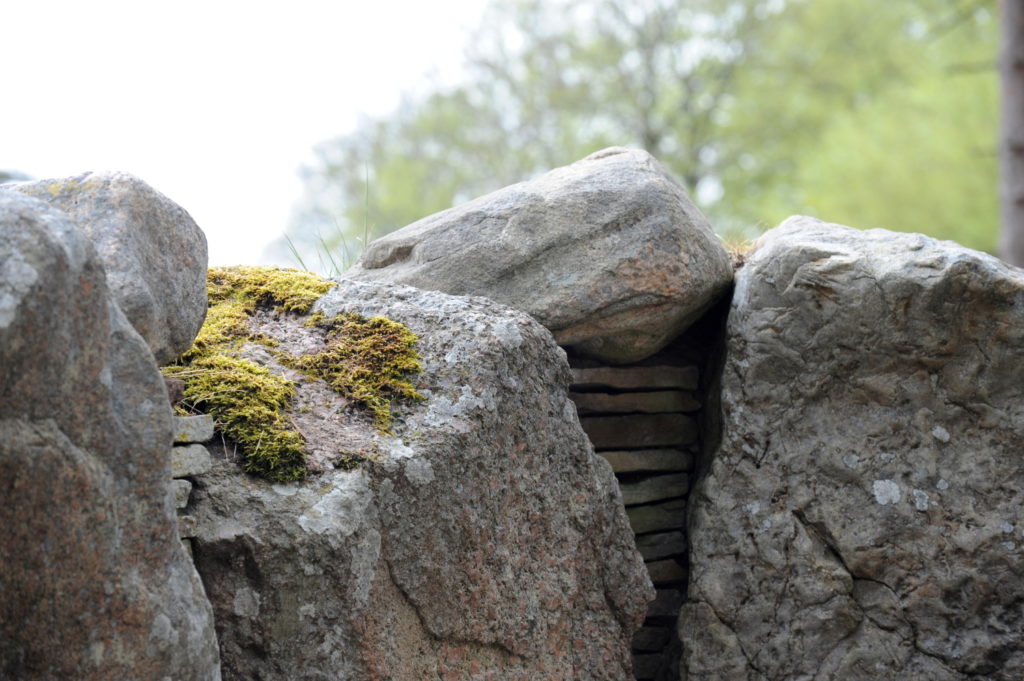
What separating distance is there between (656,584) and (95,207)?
2679 mm

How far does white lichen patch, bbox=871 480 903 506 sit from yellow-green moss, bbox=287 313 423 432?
1.85 meters

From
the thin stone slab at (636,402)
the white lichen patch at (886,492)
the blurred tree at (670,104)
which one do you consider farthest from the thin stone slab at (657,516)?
the blurred tree at (670,104)

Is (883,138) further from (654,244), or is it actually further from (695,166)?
(654,244)

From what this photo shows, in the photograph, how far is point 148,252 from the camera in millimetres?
2539

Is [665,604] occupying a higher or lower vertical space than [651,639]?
higher

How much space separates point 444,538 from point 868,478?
5.98 ft

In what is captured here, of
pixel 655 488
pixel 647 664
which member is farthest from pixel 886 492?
pixel 647 664

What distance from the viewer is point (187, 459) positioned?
259 cm

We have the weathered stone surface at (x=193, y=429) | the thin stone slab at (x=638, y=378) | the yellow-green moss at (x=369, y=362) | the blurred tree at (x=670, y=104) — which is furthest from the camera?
the blurred tree at (x=670, y=104)

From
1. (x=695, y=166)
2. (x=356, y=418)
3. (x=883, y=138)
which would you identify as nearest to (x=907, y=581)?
(x=356, y=418)

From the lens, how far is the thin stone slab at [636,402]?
406 cm

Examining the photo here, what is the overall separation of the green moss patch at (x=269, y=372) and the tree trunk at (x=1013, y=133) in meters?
7.86

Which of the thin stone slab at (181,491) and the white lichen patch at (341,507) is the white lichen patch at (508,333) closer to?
the white lichen patch at (341,507)

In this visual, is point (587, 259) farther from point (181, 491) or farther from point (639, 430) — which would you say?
point (181, 491)
